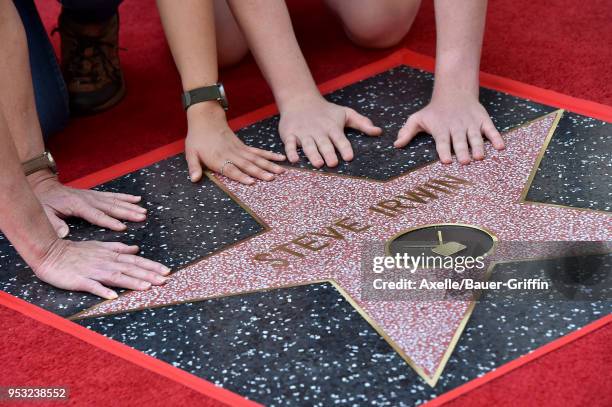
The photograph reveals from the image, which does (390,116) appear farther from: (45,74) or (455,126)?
(45,74)

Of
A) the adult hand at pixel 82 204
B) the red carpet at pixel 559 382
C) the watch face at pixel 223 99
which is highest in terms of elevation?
the watch face at pixel 223 99

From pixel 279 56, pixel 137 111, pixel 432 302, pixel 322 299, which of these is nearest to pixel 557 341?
pixel 432 302

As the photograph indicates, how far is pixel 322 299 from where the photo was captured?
4.09ft

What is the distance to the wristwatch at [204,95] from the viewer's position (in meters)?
1.64

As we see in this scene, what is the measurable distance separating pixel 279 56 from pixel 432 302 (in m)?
0.69

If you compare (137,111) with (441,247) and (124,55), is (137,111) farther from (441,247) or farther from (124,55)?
(441,247)

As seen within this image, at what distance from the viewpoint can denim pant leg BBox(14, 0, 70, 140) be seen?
172 centimetres

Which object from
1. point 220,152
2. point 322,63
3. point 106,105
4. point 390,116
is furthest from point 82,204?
point 322,63

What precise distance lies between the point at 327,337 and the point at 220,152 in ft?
1.70

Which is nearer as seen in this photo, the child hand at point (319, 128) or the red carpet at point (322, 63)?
the child hand at point (319, 128)

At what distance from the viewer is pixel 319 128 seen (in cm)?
164

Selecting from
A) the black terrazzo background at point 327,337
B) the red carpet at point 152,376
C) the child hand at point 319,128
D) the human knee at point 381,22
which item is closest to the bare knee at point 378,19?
the human knee at point 381,22

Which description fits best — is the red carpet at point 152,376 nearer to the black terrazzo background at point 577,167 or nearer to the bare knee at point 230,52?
the black terrazzo background at point 577,167

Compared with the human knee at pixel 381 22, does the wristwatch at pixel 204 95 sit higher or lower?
lower
